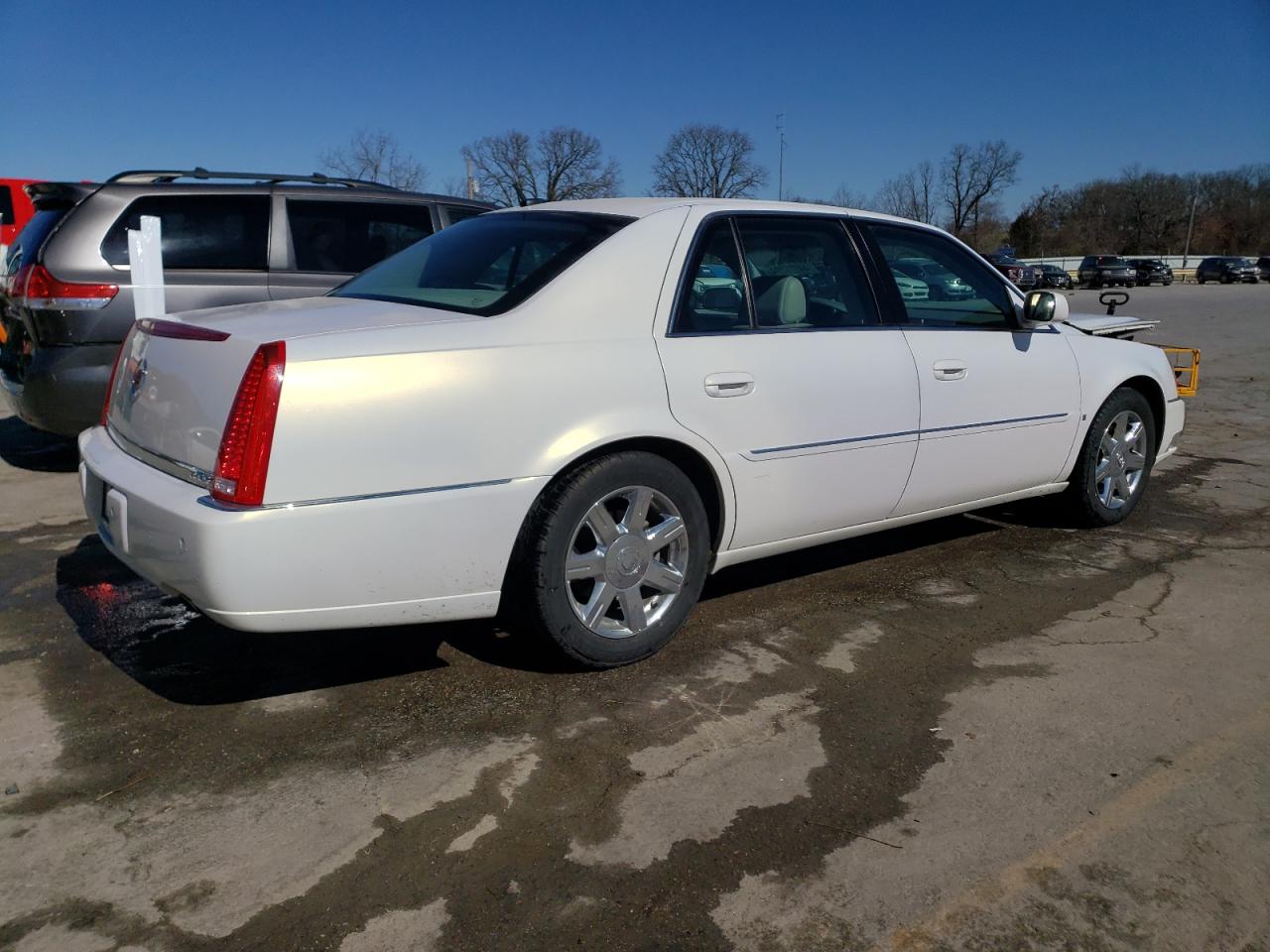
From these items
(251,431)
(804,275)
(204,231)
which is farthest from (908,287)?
(204,231)

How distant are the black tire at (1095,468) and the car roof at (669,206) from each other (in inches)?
60.3

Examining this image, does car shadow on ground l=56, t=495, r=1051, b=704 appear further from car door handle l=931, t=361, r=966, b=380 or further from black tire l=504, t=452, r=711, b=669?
car door handle l=931, t=361, r=966, b=380

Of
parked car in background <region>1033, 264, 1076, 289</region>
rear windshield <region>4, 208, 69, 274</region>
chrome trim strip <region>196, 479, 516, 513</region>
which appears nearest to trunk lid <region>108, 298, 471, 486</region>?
chrome trim strip <region>196, 479, 516, 513</region>

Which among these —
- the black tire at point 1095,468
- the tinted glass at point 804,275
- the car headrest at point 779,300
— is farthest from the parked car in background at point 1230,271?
the car headrest at point 779,300

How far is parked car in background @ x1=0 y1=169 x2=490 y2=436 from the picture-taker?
571 cm

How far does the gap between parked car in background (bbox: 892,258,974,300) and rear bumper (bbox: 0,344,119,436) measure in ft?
14.1

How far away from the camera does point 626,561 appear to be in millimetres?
3430

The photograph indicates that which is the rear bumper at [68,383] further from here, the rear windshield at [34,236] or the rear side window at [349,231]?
the rear side window at [349,231]

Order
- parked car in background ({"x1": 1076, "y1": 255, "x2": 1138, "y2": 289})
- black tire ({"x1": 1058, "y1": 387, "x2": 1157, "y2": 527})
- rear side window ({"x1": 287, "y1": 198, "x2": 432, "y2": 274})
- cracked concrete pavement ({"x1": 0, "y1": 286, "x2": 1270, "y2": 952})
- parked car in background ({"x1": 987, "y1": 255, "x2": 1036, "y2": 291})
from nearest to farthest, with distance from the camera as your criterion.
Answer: cracked concrete pavement ({"x1": 0, "y1": 286, "x2": 1270, "y2": 952})
black tire ({"x1": 1058, "y1": 387, "x2": 1157, "y2": 527})
rear side window ({"x1": 287, "y1": 198, "x2": 432, "y2": 274})
parked car in background ({"x1": 987, "y1": 255, "x2": 1036, "y2": 291})
parked car in background ({"x1": 1076, "y1": 255, "x2": 1138, "y2": 289})

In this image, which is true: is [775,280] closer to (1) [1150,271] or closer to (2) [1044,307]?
(2) [1044,307]

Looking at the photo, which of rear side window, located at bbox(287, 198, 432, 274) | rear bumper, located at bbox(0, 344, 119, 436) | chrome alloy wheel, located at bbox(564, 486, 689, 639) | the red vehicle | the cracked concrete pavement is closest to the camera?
the cracked concrete pavement

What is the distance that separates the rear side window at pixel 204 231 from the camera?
19.5 ft

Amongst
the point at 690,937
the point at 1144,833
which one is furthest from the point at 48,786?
the point at 1144,833

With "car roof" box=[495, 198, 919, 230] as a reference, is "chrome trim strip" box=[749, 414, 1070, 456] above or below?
below
